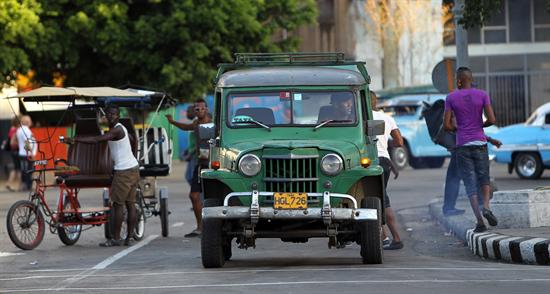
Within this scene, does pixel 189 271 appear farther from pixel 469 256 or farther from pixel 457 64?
pixel 457 64

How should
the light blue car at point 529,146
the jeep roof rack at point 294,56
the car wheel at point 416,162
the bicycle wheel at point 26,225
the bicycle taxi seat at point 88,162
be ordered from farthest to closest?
the car wheel at point 416,162 → the light blue car at point 529,146 → the bicycle taxi seat at point 88,162 → the bicycle wheel at point 26,225 → the jeep roof rack at point 294,56

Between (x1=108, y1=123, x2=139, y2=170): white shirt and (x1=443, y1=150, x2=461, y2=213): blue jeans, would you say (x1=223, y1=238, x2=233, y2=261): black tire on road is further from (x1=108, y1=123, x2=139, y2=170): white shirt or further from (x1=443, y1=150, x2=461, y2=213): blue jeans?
(x1=443, y1=150, x2=461, y2=213): blue jeans

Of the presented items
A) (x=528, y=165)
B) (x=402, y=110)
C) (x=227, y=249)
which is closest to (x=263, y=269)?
(x=227, y=249)

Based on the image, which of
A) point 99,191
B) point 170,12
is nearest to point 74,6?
point 170,12

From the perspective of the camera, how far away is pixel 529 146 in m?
30.9

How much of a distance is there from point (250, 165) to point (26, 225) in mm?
4750

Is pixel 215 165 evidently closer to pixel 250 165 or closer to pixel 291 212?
pixel 250 165

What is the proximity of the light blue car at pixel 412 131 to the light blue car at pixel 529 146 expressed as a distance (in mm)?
6238

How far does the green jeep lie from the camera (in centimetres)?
1351

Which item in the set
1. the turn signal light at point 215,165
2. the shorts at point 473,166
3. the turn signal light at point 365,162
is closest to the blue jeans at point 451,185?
the shorts at point 473,166

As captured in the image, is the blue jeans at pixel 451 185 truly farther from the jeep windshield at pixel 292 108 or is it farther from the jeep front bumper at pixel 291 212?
the jeep front bumper at pixel 291 212

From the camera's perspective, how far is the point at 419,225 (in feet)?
67.1

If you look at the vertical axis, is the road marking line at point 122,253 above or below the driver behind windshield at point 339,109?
below

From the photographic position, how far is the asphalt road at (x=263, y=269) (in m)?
11.7
